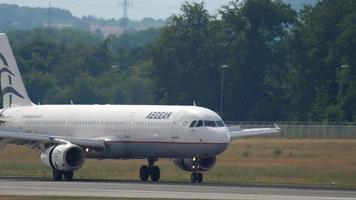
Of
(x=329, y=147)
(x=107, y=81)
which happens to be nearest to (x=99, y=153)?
(x=329, y=147)

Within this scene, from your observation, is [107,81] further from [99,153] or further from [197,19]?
[99,153]

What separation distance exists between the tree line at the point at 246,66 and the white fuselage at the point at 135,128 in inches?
2824

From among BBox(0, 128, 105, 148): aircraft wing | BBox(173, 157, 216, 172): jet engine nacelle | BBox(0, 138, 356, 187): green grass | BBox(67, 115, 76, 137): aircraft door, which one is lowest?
BBox(0, 138, 356, 187): green grass

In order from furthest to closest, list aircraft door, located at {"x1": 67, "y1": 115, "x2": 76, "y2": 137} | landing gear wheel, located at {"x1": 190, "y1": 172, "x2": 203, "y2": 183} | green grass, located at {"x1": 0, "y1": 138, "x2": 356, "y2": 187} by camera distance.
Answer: aircraft door, located at {"x1": 67, "y1": 115, "x2": 76, "y2": 137}
green grass, located at {"x1": 0, "y1": 138, "x2": 356, "y2": 187}
landing gear wheel, located at {"x1": 190, "y1": 172, "x2": 203, "y2": 183}

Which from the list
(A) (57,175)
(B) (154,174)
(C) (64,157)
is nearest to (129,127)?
(B) (154,174)

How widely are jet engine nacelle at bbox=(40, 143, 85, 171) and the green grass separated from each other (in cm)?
259

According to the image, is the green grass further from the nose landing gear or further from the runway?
the runway

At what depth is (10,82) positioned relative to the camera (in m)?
81.9

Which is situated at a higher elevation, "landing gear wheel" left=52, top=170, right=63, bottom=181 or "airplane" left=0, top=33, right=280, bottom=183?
"airplane" left=0, top=33, right=280, bottom=183

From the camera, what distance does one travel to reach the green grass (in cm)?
7519

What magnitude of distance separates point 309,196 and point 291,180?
15.4 metres

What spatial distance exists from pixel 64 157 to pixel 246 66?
91303mm

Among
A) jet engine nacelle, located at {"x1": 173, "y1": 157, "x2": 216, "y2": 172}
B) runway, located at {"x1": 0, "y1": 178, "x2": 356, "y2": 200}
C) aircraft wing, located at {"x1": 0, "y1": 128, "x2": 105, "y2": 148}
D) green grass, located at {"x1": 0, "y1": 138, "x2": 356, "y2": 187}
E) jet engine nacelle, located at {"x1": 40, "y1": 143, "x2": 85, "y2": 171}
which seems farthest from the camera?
green grass, located at {"x1": 0, "y1": 138, "x2": 356, "y2": 187}

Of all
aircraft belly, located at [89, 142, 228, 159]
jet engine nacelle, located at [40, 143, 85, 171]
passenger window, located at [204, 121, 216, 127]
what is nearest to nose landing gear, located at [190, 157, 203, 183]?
aircraft belly, located at [89, 142, 228, 159]
